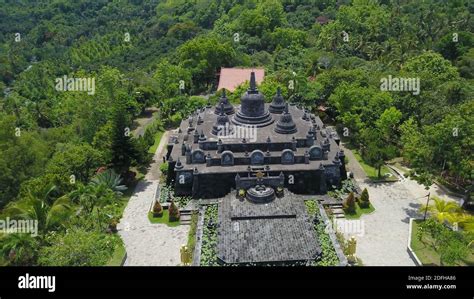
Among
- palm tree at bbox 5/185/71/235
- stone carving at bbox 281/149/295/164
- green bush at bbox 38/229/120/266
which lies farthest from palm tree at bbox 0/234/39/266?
stone carving at bbox 281/149/295/164

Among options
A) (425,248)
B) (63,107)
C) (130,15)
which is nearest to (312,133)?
(425,248)

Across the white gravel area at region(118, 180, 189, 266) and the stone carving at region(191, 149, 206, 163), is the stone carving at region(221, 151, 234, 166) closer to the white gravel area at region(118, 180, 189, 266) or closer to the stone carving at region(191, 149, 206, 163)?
the stone carving at region(191, 149, 206, 163)

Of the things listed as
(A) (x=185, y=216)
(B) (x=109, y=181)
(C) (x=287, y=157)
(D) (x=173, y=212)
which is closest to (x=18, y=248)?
(B) (x=109, y=181)

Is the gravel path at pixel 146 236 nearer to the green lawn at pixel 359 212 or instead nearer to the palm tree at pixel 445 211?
A: the green lawn at pixel 359 212

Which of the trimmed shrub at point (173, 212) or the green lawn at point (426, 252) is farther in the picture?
the trimmed shrub at point (173, 212)

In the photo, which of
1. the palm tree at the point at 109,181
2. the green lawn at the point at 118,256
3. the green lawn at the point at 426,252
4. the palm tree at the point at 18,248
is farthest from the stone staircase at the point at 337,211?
the palm tree at the point at 18,248
